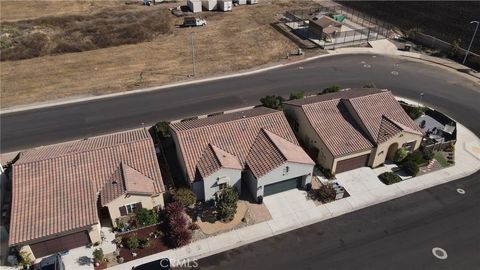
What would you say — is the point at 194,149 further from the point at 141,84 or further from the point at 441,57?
the point at 441,57

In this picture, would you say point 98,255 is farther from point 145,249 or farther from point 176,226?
point 176,226

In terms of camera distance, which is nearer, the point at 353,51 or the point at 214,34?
the point at 353,51

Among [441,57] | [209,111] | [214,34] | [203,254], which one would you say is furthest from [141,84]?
[441,57]

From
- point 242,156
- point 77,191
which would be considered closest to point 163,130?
point 242,156

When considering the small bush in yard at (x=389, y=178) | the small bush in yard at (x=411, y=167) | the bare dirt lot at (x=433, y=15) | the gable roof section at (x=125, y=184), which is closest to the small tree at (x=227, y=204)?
the gable roof section at (x=125, y=184)

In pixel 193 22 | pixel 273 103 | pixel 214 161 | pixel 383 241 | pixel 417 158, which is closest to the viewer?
pixel 383 241

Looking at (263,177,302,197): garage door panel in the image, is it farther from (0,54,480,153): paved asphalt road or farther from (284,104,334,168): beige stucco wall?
(0,54,480,153): paved asphalt road
